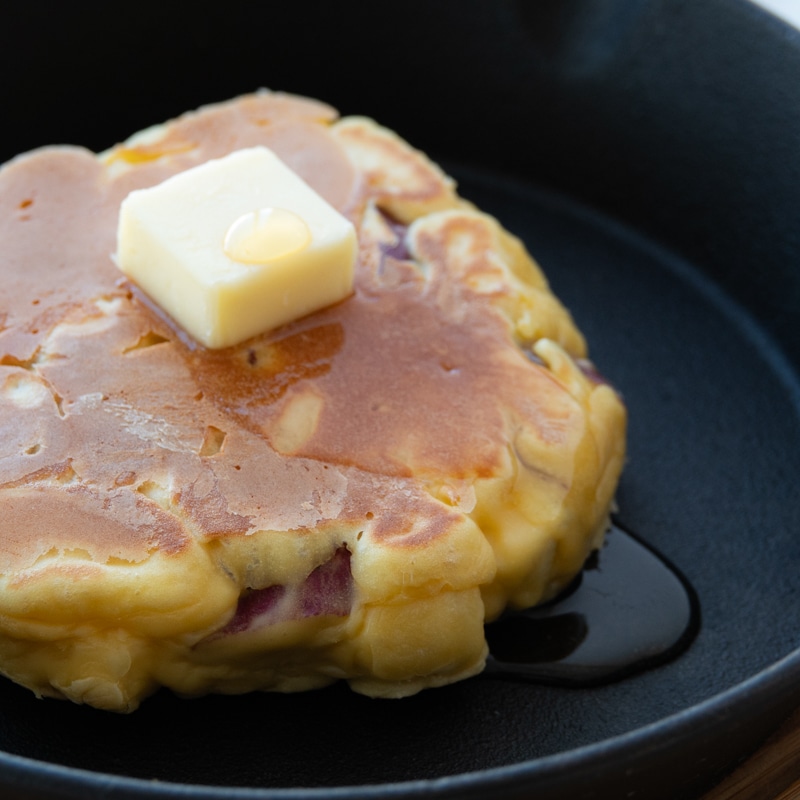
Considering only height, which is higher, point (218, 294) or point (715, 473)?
point (218, 294)

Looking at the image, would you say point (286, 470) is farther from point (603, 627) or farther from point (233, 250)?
point (603, 627)

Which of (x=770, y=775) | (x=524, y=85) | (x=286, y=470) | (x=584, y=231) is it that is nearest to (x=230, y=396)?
(x=286, y=470)

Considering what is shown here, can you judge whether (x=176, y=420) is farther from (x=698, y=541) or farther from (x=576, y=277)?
(x=576, y=277)

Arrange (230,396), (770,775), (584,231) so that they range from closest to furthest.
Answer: (770,775) → (230,396) → (584,231)

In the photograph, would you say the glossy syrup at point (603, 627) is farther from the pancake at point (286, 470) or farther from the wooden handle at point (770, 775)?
the wooden handle at point (770, 775)

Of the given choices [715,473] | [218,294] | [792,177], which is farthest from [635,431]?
[218,294]

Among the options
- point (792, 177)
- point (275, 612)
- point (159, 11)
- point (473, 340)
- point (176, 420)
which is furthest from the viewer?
point (159, 11)

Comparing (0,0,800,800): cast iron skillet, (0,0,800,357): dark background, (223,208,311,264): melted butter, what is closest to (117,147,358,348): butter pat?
(223,208,311,264): melted butter
